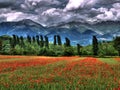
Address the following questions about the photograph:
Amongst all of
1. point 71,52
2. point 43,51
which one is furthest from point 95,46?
point 43,51

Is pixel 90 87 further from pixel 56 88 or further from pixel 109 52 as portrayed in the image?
pixel 109 52

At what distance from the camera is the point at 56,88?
48.9 ft

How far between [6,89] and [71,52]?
12363 cm

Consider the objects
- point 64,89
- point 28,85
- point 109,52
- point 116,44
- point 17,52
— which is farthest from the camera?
point 109,52

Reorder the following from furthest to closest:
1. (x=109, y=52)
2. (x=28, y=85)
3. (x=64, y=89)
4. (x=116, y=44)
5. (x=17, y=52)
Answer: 1. (x=109, y=52)
2. (x=17, y=52)
3. (x=116, y=44)
4. (x=28, y=85)
5. (x=64, y=89)

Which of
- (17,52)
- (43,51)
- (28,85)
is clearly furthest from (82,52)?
(28,85)

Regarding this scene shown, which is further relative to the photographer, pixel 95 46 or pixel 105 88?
pixel 95 46

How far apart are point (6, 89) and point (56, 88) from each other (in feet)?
8.38

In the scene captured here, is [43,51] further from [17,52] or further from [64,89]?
[64,89]

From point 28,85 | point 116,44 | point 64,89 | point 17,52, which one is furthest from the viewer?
point 17,52

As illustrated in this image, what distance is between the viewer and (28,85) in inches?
633

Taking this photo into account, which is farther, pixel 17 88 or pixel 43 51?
pixel 43 51

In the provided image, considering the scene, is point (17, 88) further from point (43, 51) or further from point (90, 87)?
point (43, 51)

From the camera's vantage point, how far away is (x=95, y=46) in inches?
5906
